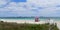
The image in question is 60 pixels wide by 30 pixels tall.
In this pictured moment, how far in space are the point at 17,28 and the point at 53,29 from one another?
5.86 ft

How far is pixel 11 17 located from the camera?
2520 cm

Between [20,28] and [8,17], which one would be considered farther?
[8,17]

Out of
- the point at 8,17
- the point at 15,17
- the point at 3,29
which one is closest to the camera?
the point at 3,29

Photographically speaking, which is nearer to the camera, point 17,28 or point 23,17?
point 17,28

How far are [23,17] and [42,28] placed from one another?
16430 mm

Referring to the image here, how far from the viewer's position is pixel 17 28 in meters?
9.98

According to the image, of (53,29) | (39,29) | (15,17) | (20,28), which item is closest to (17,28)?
(20,28)

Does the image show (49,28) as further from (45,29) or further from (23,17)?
(23,17)

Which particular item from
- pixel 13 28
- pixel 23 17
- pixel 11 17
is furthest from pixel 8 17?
pixel 13 28

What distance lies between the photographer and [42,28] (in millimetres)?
10031

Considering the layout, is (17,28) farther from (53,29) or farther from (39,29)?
(53,29)

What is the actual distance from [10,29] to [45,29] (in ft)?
5.63

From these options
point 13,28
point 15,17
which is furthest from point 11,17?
point 13,28

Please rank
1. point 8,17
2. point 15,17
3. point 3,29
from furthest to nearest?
1. point 15,17
2. point 8,17
3. point 3,29
